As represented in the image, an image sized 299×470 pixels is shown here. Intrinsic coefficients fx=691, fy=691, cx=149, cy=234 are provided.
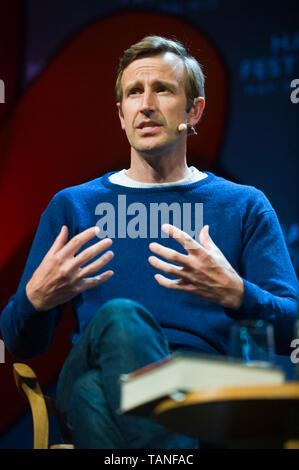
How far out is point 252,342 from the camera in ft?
4.43

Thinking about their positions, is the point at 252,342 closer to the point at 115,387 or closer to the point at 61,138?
the point at 115,387

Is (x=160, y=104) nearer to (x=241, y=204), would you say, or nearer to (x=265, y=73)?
(x=241, y=204)

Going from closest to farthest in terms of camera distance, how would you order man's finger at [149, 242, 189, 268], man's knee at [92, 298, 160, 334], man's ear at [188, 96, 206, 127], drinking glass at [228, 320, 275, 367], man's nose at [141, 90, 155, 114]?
1. drinking glass at [228, 320, 275, 367]
2. man's knee at [92, 298, 160, 334]
3. man's finger at [149, 242, 189, 268]
4. man's nose at [141, 90, 155, 114]
5. man's ear at [188, 96, 206, 127]

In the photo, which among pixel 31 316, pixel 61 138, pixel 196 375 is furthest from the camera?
pixel 61 138

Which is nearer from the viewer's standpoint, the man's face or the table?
the table

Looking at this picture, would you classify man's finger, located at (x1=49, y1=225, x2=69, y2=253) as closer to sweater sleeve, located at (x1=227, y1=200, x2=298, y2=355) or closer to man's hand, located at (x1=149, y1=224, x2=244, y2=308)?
man's hand, located at (x1=149, y1=224, x2=244, y2=308)

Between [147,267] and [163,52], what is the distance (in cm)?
72

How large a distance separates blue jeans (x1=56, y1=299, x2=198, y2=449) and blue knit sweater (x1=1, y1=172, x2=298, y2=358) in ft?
1.19

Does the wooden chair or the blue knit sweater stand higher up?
the blue knit sweater

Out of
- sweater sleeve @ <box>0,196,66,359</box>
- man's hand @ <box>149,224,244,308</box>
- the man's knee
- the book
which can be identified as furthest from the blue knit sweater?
the book

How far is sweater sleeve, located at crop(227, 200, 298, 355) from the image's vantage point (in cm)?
177

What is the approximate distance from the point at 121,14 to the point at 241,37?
1.79 ft

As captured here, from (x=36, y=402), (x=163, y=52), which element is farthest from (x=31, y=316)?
(x=163, y=52)

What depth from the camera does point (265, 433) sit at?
→ 4.24 feet
